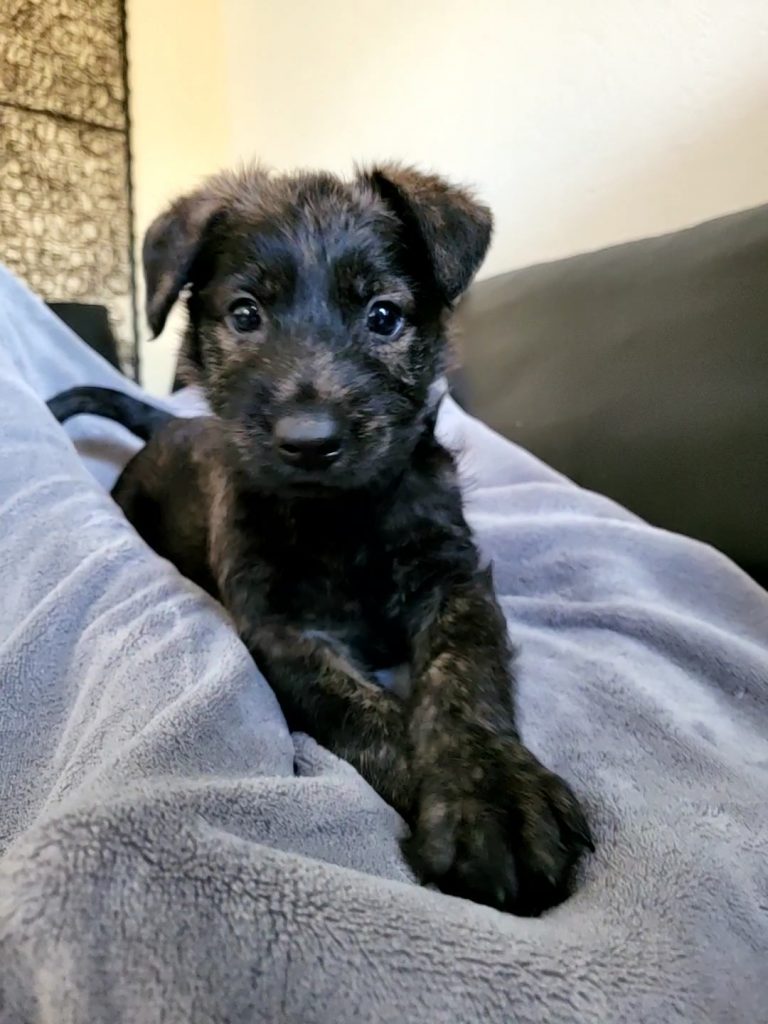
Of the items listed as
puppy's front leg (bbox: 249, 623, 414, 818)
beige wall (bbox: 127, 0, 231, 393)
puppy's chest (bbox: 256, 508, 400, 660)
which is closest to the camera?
puppy's front leg (bbox: 249, 623, 414, 818)

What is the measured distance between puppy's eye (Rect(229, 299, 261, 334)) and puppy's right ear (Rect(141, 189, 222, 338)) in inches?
3.9

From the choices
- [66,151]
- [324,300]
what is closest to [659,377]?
[324,300]

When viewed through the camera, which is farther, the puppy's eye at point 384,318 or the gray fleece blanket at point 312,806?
the puppy's eye at point 384,318

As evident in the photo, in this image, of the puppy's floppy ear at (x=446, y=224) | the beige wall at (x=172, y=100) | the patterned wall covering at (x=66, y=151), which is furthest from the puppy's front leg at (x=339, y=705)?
the patterned wall covering at (x=66, y=151)

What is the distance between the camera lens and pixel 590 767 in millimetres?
1150

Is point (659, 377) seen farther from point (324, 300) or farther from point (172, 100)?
point (172, 100)

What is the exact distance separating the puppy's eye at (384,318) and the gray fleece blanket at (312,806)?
541 mm

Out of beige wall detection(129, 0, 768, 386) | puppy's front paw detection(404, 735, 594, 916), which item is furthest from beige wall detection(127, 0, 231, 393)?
puppy's front paw detection(404, 735, 594, 916)

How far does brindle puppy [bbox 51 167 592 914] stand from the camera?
→ 1256mm

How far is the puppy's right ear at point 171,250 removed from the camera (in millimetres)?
1488

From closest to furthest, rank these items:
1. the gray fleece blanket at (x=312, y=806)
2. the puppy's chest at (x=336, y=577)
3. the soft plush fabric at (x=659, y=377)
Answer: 1. the gray fleece blanket at (x=312, y=806)
2. the puppy's chest at (x=336, y=577)
3. the soft plush fabric at (x=659, y=377)

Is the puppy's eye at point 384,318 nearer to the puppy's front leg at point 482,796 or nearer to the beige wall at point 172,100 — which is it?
the puppy's front leg at point 482,796

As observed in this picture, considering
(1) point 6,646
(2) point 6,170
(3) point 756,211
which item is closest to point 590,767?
(1) point 6,646

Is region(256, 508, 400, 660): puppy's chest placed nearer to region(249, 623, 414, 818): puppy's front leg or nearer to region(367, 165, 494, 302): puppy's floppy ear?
region(249, 623, 414, 818): puppy's front leg
